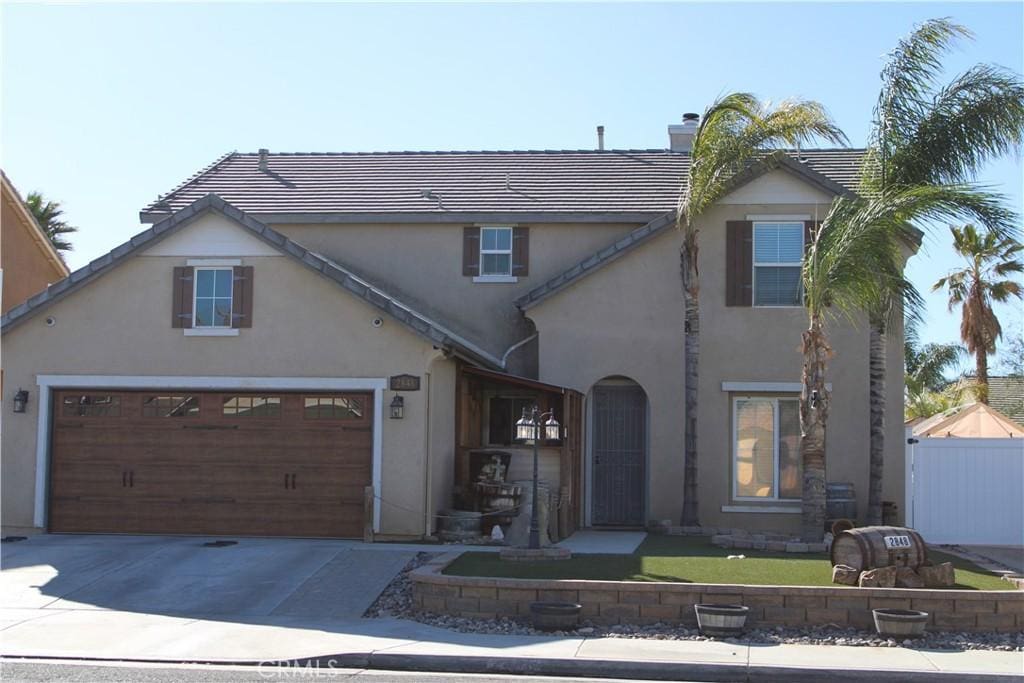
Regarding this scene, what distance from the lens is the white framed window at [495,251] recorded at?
2186 centimetres

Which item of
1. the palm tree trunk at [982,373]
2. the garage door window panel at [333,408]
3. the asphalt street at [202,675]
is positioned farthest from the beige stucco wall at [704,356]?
the palm tree trunk at [982,373]

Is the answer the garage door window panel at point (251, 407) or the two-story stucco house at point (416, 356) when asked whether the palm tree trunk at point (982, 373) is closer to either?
the two-story stucco house at point (416, 356)

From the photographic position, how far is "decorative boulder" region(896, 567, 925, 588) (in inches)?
496

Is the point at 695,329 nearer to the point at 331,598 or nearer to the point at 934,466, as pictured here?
the point at 934,466

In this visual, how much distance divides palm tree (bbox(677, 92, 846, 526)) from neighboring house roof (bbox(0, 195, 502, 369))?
3927mm

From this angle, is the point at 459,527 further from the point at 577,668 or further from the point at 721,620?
the point at 577,668

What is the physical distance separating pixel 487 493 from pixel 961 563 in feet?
22.3

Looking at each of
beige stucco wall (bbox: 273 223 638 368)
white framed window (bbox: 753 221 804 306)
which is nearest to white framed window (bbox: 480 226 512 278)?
beige stucco wall (bbox: 273 223 638 368)

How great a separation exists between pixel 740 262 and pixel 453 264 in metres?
5.38

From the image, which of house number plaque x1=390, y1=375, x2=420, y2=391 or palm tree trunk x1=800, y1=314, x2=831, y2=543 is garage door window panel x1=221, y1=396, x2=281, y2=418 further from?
palm tree trunk x1=800, y1=314, x2=831, y2=543

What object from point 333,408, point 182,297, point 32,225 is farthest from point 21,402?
point 32,225

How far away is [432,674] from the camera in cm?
1050

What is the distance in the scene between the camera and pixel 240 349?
17906mm

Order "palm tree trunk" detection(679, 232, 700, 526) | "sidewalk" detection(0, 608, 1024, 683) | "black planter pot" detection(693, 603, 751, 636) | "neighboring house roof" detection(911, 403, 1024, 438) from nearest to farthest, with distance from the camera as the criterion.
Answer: "sidewalk" detection(0, 608, 1024, 683) → "black planter pot" detection(693, 603, 751, 636) → "palm tree trunk" detection(679, 232, 700, 526) → "neighboring house roof" detection(911, 403, 1024, 438)
